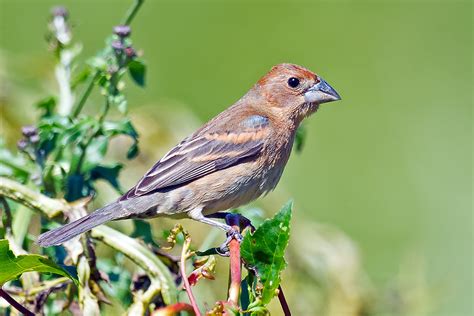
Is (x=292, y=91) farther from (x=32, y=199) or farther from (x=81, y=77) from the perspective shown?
(x=32, y=199)

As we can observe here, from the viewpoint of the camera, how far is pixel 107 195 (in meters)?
4.05

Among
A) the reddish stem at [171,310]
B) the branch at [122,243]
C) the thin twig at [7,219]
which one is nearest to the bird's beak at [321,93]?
the branch at [122,243]

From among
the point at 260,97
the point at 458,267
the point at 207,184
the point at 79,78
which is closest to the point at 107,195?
the point at 207,184

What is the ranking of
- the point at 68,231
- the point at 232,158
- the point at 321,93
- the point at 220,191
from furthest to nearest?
the point at 321,93
the point at 232,158
the point at 220,191
the point at 68,231

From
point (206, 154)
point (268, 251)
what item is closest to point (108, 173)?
point (206, 154)

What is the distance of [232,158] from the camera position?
4.25m

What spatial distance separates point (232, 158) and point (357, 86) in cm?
352

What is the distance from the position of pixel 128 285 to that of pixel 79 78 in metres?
0.79

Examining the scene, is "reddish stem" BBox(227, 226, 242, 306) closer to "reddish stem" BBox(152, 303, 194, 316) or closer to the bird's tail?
"reddish stem" BBox(152, 303, 194, 316)

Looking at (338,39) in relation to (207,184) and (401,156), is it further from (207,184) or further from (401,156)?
(207,184)

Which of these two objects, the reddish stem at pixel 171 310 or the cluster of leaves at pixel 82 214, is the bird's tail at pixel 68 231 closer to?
the cluster of leaves at pixel 82 214

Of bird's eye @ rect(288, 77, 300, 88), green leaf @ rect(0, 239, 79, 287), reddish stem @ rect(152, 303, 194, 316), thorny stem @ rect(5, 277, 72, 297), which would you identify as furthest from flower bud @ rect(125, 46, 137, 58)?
bird's eye @ rect(288, 77, 300, 88)

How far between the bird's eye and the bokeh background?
0.94m

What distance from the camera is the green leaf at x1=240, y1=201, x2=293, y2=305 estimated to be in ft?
8.04
